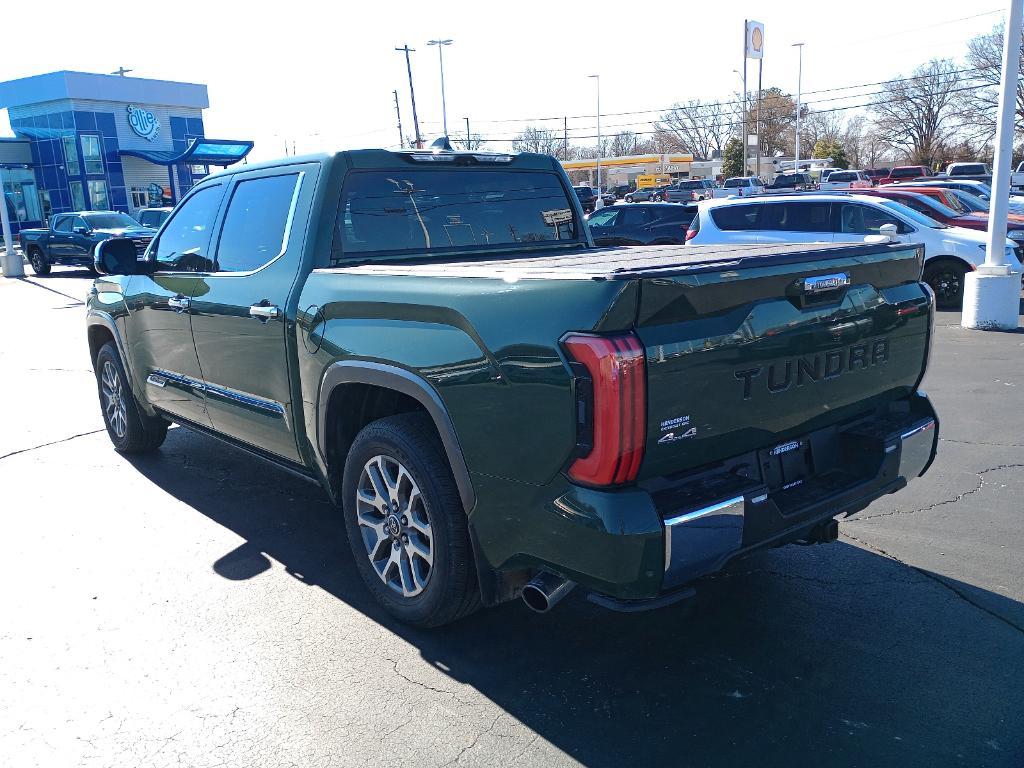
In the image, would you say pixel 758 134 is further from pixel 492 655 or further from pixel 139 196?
pixel 492 655

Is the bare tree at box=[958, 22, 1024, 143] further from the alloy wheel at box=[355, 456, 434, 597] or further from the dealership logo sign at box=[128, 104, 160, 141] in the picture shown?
the alloy wheel at box=[355, 456, 434, 597]

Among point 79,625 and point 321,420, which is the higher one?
point 321,420

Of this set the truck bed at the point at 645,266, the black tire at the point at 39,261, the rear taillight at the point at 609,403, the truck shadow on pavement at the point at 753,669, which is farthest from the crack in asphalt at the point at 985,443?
the black tire at the point at 39,261

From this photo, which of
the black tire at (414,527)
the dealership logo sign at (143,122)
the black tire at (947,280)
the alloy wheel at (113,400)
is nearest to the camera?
the black tire at (414,527)

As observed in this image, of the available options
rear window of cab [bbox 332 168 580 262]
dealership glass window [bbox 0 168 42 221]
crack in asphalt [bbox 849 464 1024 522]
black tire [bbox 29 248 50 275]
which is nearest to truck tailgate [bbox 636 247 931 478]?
crack in asphalt [bbox 849 464 1024 522]

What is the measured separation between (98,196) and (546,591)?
52466 mm

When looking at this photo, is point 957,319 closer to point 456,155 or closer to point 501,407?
point 456,155

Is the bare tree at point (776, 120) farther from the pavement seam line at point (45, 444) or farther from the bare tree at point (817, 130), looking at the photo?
the pavement seam line at point (45, 444)

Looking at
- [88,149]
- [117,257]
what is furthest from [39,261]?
[88,149]

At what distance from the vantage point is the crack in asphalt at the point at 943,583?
3576 millimetres

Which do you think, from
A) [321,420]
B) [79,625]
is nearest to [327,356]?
[321,420]

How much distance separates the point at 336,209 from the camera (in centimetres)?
412

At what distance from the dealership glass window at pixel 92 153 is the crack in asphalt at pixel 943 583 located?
51.8m

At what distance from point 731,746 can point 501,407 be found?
136 centimetres
